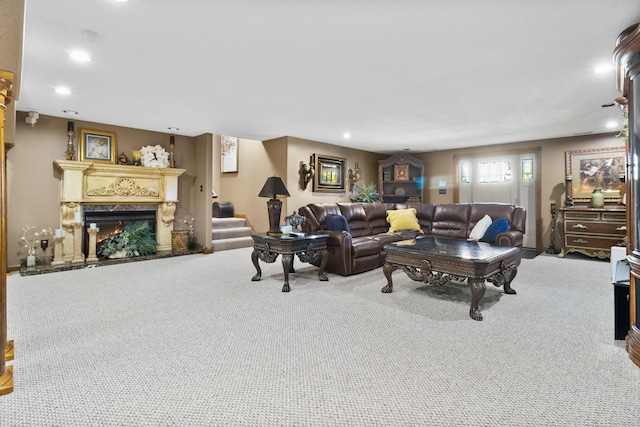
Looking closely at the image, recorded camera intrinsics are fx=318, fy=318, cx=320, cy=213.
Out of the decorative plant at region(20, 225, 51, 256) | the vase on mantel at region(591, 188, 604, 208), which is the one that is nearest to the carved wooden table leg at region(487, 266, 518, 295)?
the vase on mantel at region(591, 188, 604, 208)

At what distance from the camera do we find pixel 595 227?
A: 17.9 ft

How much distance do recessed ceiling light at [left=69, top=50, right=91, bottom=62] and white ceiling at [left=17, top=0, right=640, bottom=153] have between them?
5 centimetres

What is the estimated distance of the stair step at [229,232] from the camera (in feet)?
21.4

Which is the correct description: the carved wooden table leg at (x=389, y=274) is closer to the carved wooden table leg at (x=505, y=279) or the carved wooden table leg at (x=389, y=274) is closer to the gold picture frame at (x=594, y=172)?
the carved wooden table leg at (x=505, y=279)

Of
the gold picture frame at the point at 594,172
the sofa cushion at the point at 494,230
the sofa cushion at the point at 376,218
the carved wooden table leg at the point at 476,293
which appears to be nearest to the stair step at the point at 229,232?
the sofa cushion at the point at 376,218

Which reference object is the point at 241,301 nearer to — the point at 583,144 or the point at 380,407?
the point at 380,407

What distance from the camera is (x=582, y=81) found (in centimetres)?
335

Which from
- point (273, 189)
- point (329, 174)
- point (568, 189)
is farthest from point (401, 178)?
point (273, 189)

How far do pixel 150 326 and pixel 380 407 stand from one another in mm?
1926

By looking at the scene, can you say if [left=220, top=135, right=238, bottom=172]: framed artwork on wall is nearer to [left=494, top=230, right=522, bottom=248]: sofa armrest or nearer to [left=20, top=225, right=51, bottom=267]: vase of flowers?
[left=20, top=225, right=51, bottom=267]: vase of flowers

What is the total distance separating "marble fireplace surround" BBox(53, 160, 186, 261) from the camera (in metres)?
4.88

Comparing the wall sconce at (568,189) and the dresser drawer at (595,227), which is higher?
the wall sconce at (568,189)

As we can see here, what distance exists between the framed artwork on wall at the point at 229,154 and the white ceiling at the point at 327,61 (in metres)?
2.58

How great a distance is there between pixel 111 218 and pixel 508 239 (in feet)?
20.1
